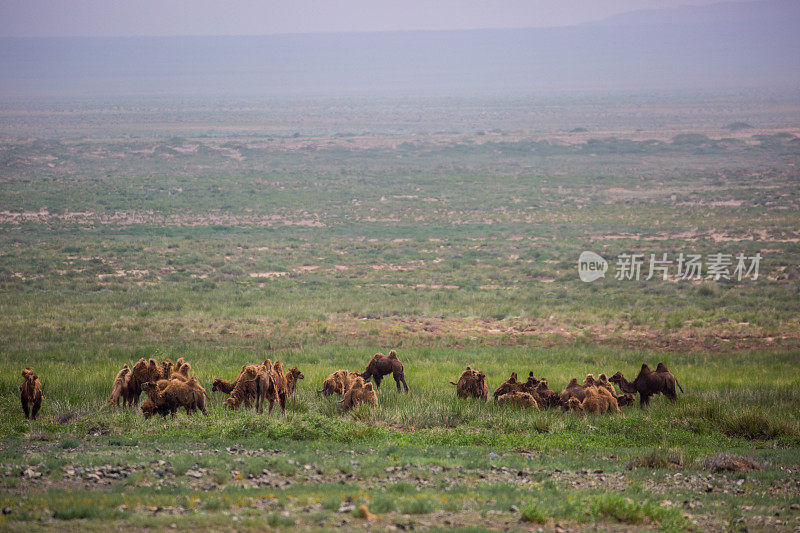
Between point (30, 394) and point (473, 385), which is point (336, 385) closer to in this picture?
point (473, 385)

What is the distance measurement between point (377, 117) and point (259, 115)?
92.9 feet

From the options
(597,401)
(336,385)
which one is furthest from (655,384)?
(336,385)

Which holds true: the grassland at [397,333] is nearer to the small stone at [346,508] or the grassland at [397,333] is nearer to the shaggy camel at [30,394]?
the small stone at [346,508]

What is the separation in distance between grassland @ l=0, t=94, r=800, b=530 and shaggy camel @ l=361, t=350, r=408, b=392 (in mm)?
724

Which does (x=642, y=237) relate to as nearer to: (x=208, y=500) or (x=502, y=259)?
(x=502, y=259)

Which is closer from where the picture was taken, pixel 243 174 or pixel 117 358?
pixel 117 358

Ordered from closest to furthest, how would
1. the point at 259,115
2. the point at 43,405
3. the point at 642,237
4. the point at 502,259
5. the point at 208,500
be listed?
the point at 208,500
the point at 43,405
the point at 502,259
the point at 642,237
the point at 259,115

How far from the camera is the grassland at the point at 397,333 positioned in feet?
30.9

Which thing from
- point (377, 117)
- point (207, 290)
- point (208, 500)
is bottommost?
point (207, 290)

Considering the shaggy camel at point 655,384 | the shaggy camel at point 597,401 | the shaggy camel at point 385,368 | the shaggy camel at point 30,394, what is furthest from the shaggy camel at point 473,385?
the shaggy camel at point 30,394

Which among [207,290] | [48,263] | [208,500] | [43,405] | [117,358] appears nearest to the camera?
[208,500]

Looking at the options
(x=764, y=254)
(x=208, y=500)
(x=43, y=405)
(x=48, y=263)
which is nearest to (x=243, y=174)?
(x=48, y=263)

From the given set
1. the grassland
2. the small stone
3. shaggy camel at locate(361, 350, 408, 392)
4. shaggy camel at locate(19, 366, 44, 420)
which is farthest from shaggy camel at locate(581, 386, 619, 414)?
shaggy camel at locate(19, 366, 44, 420)

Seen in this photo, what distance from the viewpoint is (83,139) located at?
A: 358ft
